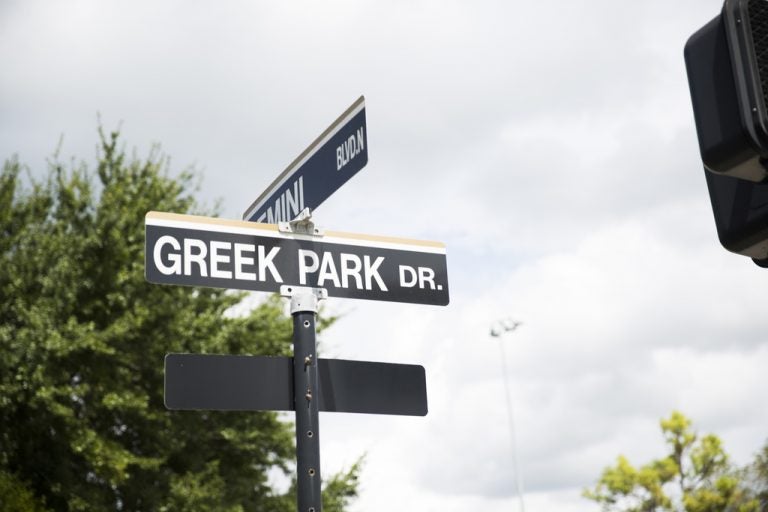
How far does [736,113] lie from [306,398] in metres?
2.70

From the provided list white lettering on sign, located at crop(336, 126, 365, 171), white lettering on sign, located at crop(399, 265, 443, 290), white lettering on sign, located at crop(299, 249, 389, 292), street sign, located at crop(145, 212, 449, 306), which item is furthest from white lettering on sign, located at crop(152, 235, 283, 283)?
white lettering on sign, located at crop(399, 265, 443, 290)

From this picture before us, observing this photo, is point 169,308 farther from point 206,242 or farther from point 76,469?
point 206,242

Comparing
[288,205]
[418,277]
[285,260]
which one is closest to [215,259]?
[285,260]

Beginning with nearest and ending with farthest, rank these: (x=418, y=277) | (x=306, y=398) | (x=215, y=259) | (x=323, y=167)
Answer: (x=306, y=398), (x=215, y=259), (x=323, y=167), (x=418, y=277)

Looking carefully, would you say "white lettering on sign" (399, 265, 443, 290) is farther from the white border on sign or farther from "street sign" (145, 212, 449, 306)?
the white border on sign

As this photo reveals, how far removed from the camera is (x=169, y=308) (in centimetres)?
2133

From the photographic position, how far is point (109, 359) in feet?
69.2

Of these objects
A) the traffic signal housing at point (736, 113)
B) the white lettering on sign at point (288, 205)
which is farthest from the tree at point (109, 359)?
the traffic signal housing at point (736, 113)

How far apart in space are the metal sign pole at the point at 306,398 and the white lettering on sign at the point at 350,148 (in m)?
0.63

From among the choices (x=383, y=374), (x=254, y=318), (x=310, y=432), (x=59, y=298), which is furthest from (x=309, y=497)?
(x=254, y=318)

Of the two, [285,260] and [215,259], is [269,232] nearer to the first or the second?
[285,260]

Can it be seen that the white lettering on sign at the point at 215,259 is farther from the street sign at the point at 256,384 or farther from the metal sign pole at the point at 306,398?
the street sign at the point at 256,384

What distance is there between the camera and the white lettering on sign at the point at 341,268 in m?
4.61

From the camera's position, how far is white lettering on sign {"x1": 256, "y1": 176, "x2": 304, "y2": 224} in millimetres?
4820
